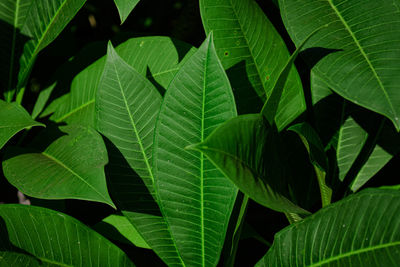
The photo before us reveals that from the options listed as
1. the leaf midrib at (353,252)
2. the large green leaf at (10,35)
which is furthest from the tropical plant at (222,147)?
the large green leaf at (10,35)

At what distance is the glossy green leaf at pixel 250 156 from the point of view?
2.04 feet

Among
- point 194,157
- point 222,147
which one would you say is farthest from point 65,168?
point 222,147

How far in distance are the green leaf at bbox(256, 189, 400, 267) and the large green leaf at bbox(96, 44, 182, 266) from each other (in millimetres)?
223

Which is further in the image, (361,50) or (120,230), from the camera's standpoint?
(120,230)

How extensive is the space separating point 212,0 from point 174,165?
331 mm

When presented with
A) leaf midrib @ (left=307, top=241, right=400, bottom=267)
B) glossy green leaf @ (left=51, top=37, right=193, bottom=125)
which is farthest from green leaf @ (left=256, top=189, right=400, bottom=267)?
glossy green leaf @ (left=51, top=37, right=193, bottom=125)

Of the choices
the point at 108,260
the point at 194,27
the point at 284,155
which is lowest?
the point at 108,260

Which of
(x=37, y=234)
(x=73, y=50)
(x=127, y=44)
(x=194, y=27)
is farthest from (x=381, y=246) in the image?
(x=73, y=50)

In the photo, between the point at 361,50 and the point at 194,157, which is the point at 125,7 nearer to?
the point at 194,157

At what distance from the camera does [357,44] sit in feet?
2.66

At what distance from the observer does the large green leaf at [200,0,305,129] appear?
90 centimetres

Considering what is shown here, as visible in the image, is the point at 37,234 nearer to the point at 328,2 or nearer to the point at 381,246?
the point at 381,246

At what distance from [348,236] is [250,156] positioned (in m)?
0.20

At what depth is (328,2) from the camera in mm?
891
